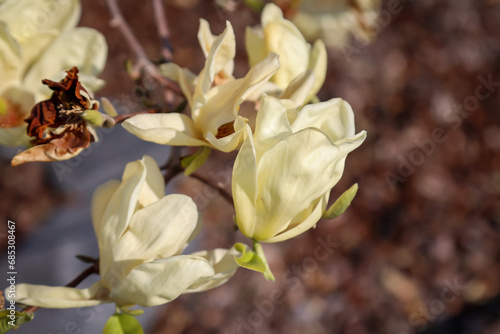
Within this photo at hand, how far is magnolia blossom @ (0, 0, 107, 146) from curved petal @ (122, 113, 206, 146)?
15 cm

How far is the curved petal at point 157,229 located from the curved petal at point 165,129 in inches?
2.7

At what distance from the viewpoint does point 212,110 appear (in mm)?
545

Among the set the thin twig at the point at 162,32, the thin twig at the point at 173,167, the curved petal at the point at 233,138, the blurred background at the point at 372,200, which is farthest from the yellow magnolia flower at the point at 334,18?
the blurred background at the point at 372,200

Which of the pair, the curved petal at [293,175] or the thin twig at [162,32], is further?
the thin twig at [162,32]

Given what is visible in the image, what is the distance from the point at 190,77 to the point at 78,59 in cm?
20

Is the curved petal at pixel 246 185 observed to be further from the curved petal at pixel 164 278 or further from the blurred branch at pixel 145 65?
the blurred branch at pixel 145 65

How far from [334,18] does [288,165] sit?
0.48 m

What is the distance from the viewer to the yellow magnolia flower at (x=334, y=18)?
2.75 feet

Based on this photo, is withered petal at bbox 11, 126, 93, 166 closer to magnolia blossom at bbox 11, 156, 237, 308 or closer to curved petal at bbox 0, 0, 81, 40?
magnolia blossom at bbox 11, 156, 237, 308

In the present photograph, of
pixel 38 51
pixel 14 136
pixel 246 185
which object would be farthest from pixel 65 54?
pixel 246 185

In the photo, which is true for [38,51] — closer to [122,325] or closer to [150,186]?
[150,186]

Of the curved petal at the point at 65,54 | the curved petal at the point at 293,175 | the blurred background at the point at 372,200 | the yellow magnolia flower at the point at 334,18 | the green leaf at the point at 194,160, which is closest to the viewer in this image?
the curved petal at the point at 293,175

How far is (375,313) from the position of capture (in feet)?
A: 6.40

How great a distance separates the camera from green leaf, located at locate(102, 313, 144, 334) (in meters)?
0.55
